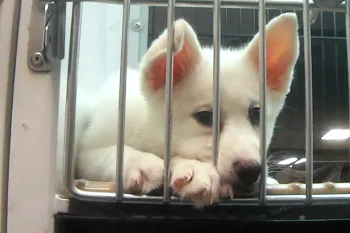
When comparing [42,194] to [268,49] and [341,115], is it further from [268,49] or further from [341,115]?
[341,115]

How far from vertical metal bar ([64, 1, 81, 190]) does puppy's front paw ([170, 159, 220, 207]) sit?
0.17 metres

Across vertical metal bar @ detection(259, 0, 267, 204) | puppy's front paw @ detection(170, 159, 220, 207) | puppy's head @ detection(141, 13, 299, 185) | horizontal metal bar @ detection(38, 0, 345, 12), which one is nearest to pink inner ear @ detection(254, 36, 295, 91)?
puppy's head @ detection(141, 13, 299, 185)

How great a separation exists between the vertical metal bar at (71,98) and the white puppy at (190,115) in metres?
0.11

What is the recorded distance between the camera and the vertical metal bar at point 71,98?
784 millimetres

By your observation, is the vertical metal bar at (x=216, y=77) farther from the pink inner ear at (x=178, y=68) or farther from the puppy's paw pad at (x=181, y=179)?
the pink inner ear at (x=178, y=68)

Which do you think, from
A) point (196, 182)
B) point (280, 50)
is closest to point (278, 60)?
point (280, 50)

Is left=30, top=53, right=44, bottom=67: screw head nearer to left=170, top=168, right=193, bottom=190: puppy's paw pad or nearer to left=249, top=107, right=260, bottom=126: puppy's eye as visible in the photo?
left=170, top=168, right=193, bottom=190: puppy's paw pad

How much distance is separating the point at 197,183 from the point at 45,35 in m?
0.34

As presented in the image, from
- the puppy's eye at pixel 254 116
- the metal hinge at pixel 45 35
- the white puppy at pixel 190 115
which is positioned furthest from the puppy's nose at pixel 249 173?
the metal hinge at pixel 45 35

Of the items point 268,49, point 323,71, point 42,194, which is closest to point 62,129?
point 42,194

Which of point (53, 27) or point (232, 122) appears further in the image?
point (232, 122)

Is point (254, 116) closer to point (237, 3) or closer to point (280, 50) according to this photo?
point (280, 50)

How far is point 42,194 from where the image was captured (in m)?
0.77

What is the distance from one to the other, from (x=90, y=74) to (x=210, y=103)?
0.53m
